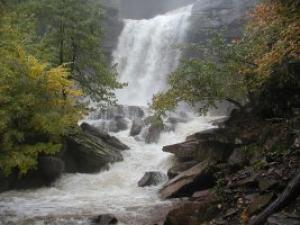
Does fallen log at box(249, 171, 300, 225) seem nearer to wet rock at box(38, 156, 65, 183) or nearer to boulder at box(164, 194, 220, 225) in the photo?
boulder at box(164, 194, 220, 225)

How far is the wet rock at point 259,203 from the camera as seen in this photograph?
35.0ft

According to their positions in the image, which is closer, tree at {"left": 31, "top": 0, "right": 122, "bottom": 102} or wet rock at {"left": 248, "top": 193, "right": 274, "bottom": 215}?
wet rock at {"left": 248, "top": 193, "right": 274, "bottom": 215}

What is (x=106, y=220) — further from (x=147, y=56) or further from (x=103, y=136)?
(x=147, y=56)

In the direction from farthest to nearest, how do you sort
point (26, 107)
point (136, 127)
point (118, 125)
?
point (118, 125) < point (136, 127) < point (26, 107)

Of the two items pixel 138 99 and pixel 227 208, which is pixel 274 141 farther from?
pixel 138 99

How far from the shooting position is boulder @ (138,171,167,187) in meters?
20.8

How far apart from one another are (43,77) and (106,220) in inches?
256

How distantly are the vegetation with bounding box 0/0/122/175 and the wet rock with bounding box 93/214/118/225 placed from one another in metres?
A: 3.53

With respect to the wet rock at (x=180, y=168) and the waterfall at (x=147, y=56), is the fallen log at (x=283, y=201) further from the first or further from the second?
the waterfall at (x=147, y=56)

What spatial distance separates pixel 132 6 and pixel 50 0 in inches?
1678

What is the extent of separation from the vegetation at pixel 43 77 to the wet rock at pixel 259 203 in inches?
300

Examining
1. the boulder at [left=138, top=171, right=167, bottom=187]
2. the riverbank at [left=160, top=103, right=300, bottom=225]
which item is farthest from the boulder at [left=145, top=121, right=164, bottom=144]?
the riverbank at [left=160, top=103, right=300, bottom=225]

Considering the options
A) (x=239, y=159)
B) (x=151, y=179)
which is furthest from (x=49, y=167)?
(x=239, y=159)

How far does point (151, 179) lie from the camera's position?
20859 millimetres
